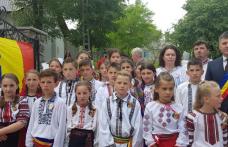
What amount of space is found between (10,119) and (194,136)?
219 centimetres

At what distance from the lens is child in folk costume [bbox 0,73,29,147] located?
15.4 feet

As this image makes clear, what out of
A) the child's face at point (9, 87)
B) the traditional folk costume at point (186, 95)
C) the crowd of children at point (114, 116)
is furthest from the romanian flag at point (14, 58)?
the traditional folk costume at point (186, 95)

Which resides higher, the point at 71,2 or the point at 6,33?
the point at 71,2

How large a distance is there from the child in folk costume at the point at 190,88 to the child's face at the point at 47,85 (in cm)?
164

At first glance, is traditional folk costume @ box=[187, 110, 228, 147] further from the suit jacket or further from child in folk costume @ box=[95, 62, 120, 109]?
child in folk costume @ box=[95, 62, 120, 109]

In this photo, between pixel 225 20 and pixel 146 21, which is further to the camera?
pixel 146 21

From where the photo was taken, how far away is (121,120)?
15.3 feet

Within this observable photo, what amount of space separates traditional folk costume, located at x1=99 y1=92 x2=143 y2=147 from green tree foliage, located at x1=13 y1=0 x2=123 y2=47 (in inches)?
541

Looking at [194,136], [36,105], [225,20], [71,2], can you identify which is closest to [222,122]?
[194,136]

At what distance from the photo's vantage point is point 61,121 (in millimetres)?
4754

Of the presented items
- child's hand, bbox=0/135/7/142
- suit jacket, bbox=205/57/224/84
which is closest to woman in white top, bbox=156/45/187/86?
suit jacket, bbox=205/57/224/84

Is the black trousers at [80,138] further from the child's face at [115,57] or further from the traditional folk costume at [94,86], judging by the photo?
the child's face at [115,57]

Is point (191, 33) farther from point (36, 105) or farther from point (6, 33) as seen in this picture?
point (36, 105)

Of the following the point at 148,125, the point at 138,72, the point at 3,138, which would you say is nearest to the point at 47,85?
the point at 3,138
